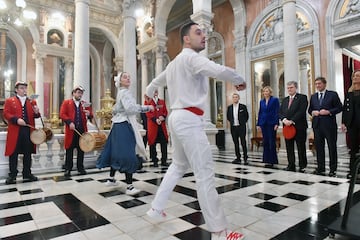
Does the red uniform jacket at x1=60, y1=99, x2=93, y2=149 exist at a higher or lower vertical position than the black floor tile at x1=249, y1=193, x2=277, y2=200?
higher

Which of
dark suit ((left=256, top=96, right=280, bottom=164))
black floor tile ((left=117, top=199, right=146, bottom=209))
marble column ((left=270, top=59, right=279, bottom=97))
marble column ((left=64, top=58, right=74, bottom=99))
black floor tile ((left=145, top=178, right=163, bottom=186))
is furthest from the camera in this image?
marble column ((left=64, top=58, right=74, bottom=99))

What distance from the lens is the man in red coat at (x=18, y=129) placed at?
4031 millimetres

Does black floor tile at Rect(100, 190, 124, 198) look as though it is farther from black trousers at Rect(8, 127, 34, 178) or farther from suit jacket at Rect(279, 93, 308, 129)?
suit jacket at Rect(279, 93, 308, 129)

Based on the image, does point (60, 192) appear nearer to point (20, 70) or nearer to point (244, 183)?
point (244, 183)

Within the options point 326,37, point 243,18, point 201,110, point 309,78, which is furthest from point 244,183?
point 243,18

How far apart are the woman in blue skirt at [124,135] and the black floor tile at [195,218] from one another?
3.41ft

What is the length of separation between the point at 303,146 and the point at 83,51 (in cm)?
567

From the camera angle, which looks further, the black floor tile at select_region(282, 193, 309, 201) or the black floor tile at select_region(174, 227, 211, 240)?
the black floor tile at select_region(282, 193, 309, 201)

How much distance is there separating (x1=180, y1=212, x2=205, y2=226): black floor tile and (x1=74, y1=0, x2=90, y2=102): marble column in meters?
5.03

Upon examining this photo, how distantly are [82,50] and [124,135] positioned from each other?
4356 mm

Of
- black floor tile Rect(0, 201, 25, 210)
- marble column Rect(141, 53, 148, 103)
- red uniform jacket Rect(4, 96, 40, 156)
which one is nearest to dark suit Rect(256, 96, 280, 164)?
black floor tile Rect(0, 201, 25, 210)

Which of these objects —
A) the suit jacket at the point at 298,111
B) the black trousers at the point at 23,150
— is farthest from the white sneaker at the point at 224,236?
the black trousers at the point at 23,150

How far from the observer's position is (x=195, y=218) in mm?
2305

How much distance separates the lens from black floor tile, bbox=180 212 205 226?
7.24 ft
